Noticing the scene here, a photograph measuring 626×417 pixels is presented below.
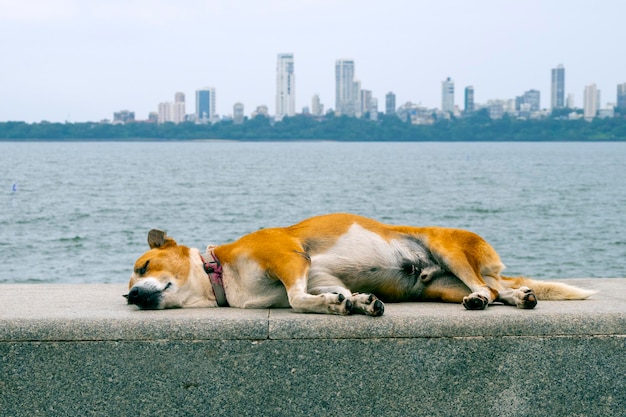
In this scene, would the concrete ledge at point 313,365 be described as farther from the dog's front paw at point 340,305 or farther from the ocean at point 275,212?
the ocean at point 275,212

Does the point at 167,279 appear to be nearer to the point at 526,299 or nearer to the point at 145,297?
the point at 145,297

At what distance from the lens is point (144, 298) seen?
5.21 meters

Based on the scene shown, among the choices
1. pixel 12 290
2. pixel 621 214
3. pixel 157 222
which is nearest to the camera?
pixel 12 290

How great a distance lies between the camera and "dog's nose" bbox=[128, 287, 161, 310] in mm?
5211

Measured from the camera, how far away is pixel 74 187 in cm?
6888

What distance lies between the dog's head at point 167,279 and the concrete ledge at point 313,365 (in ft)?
1.47

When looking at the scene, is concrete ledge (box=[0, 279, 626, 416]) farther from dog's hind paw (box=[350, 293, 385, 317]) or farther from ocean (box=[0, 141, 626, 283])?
ocean (box=[0, 141, 626, 283])

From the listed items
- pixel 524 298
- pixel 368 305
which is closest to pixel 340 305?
pixel 368 305

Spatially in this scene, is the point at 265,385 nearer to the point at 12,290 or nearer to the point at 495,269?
Result: the point at 495,269

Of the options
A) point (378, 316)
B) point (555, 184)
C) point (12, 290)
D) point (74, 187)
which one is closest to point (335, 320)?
point (378, 316)

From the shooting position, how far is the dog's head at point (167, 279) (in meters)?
5.24

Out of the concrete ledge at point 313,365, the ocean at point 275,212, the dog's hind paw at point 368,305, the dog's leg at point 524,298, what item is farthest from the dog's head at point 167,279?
the ocean at point 275,212

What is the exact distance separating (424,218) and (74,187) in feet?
106

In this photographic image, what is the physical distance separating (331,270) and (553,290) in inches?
55.7
